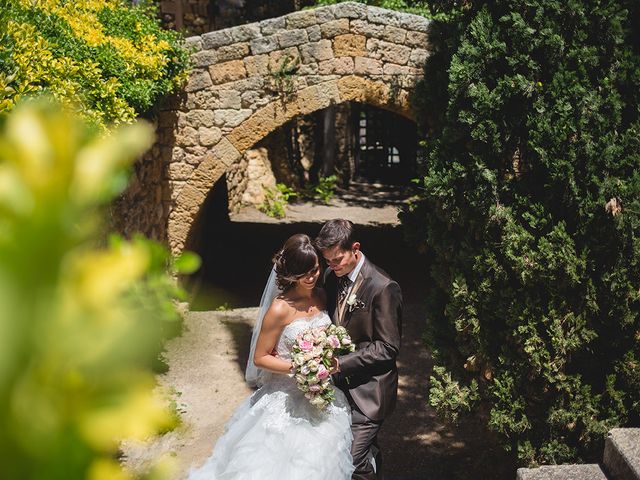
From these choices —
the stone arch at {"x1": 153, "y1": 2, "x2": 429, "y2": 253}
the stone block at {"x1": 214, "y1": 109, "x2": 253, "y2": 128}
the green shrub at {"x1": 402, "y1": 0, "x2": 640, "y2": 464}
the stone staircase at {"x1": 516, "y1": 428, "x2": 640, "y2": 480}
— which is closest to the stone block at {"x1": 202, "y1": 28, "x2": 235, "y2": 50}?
the stone arch at {"x1": 153, "y1": 2, "x2": 429, "y2": 253}

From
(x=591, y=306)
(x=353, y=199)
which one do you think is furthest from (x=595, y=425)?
(x=353, y=199)

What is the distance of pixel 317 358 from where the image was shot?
11.4 feet

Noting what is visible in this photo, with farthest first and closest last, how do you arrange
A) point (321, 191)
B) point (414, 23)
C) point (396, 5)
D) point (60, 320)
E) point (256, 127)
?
point (321, 191) < point (396, 5) < point (256, 127) < point (414, 23) < point (60, 320)

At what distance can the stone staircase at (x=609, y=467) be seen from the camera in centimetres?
339

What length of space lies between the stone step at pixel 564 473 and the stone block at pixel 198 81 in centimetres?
465

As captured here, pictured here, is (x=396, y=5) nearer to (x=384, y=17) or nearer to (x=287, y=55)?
(x=384, y=17)

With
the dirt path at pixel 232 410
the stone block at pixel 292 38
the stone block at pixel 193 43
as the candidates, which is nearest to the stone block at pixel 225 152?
the stone block at pixel 193 43

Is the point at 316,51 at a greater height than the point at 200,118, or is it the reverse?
the point at 316,51

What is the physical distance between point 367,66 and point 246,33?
1198mm

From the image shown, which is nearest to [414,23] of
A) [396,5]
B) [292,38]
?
[292,38]

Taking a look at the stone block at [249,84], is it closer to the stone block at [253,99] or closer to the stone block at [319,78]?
Answer: the stone block at [253,99]

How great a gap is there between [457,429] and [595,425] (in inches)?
66.2

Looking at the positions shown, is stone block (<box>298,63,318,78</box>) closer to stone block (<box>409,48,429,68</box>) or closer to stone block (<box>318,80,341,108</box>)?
stone block (<box>318,80,341,108</box>)

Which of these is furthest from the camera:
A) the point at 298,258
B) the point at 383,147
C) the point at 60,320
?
the point at 383,147
